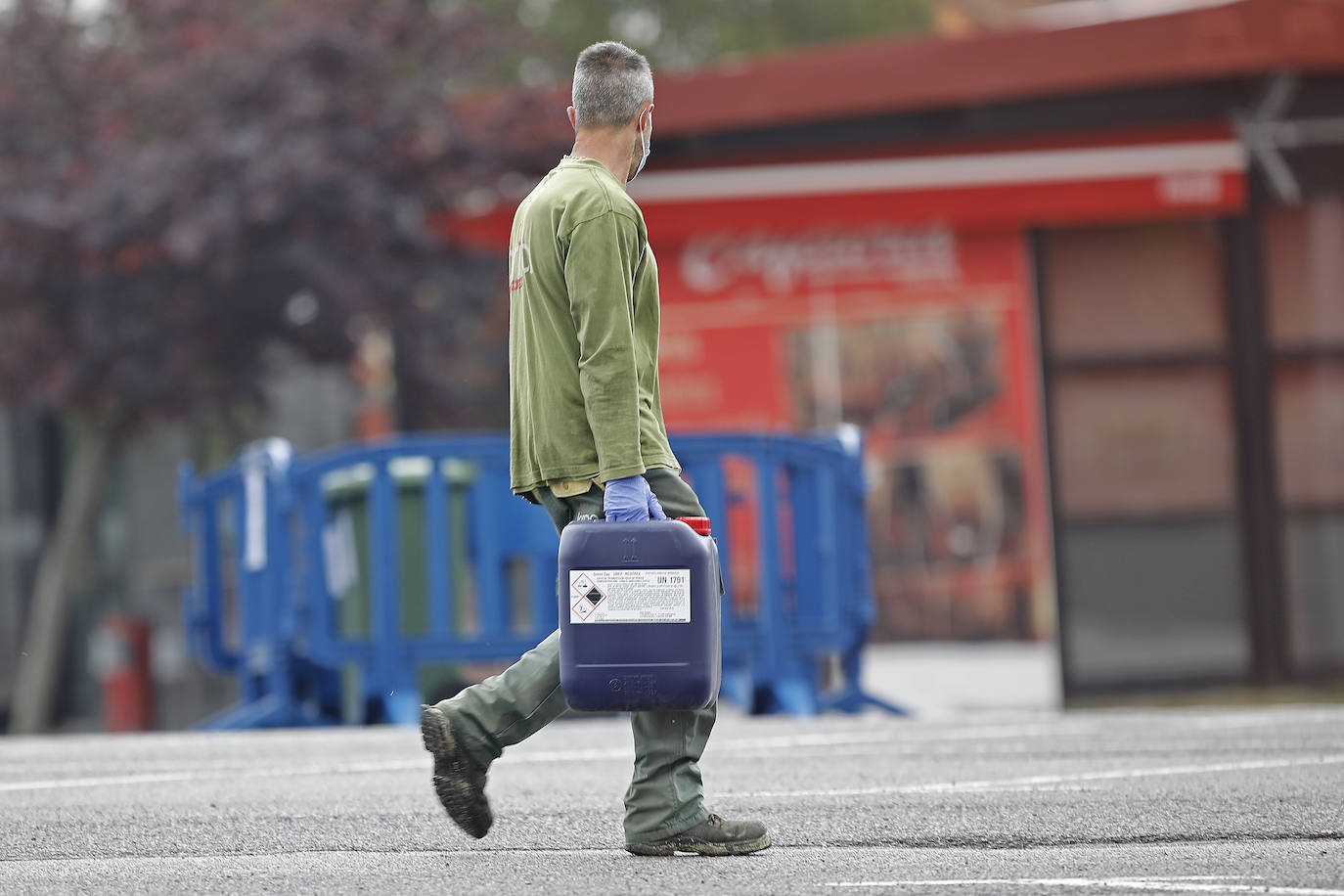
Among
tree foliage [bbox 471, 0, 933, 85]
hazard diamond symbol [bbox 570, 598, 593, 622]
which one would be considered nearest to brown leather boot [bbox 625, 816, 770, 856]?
hazard diamond symbol [bbox 570, 598, 593, 622]

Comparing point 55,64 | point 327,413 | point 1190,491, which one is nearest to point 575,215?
point 1190,491

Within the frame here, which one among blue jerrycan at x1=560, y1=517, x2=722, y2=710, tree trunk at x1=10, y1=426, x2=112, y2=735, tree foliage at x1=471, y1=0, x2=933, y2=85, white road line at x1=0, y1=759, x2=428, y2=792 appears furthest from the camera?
tree foliage at x1=471, y1=0, x2=933, y2=85

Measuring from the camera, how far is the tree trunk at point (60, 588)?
499 inches

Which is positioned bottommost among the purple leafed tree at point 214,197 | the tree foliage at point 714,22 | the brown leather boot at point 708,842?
the brown leather boot at point 708,842

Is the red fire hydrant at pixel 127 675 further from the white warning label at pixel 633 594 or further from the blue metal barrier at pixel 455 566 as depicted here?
the white warning label at pixel 633 594

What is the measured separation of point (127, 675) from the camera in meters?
13.7

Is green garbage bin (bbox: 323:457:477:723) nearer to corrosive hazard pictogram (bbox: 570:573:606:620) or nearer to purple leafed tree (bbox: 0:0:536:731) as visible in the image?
purple leafed tree (bbox: 0:0:536:731)

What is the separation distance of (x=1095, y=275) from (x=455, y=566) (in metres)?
4.55

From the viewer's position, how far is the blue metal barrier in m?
9.42

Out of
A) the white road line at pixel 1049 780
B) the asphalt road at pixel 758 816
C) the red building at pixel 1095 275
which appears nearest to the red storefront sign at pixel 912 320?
the red building at pixel 1095 275

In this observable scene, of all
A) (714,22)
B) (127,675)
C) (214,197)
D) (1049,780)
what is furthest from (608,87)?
(714,22)

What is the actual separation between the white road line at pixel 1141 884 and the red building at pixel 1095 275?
748 centimetres

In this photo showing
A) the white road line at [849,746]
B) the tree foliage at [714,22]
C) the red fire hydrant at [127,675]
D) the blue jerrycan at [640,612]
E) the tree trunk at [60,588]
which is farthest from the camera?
the tree foliage at [714,22]

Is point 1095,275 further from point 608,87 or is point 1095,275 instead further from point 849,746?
point 608,87
